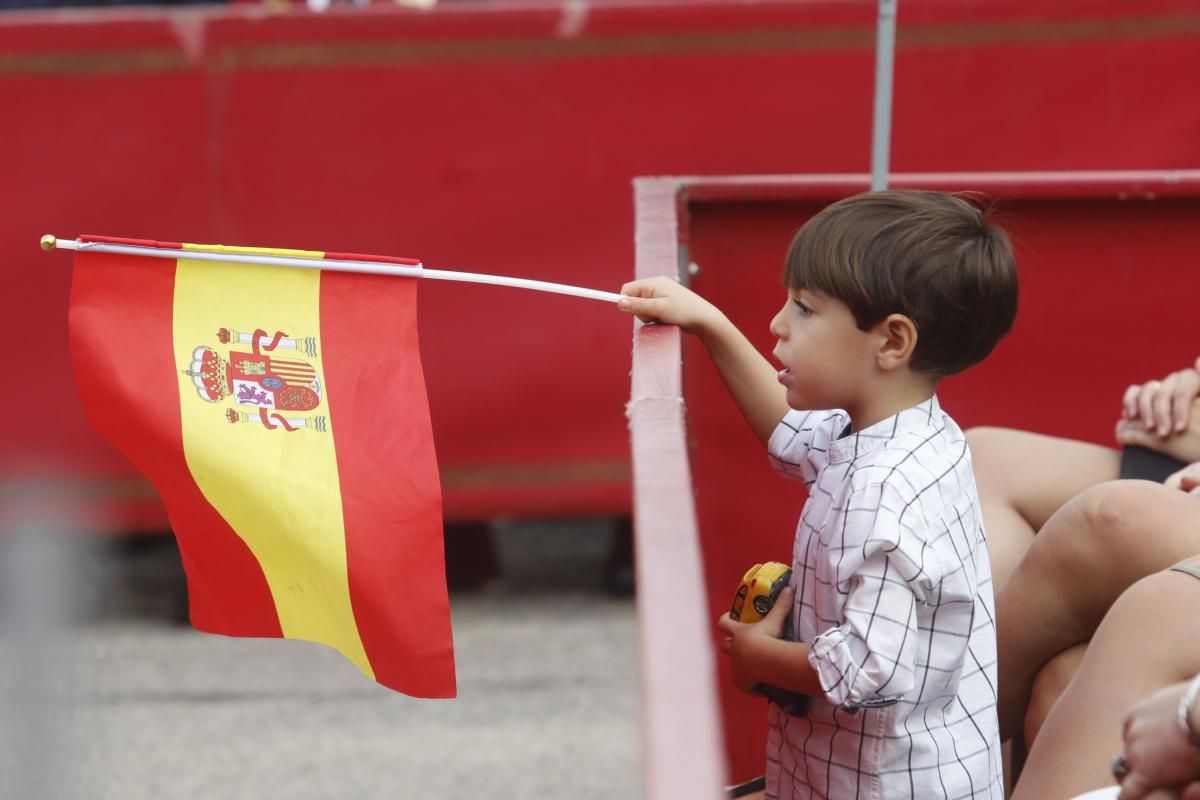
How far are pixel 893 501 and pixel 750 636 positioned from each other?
253mm

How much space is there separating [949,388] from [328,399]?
131cm

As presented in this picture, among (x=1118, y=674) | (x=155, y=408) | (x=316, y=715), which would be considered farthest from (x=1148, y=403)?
(x=316, y=715)

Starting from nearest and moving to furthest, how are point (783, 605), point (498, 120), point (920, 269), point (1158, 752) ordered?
1. point (1158, 752)
2. point (920, 269)
3. point (783, 605)
4. point (498, 120)

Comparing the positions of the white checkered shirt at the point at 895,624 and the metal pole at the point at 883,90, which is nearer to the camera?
the white checkered shirt at the point at 895,624

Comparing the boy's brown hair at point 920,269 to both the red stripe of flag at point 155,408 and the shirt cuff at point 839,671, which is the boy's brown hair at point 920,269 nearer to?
the shirt cuff at point 839,671

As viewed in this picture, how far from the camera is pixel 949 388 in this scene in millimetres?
2773

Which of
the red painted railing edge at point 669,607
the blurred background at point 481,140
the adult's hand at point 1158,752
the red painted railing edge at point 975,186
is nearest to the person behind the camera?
the red painted railing edge at point 669,607

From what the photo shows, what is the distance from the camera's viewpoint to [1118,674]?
1.67m

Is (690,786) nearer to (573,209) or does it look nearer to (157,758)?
(157,758)

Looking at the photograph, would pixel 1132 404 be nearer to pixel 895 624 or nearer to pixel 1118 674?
pixel 1118 674

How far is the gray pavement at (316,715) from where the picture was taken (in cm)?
339

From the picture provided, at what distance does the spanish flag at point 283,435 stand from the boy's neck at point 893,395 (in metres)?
0.48

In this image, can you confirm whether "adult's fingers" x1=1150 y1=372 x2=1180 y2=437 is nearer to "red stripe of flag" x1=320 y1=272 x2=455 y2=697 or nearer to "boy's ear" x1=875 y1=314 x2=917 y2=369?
"boy's ear" x1=875 y1=314 x2=917 y2=369

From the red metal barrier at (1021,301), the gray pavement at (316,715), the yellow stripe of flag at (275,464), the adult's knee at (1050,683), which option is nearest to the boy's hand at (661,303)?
the yellow stripe of flag at (275,464)
